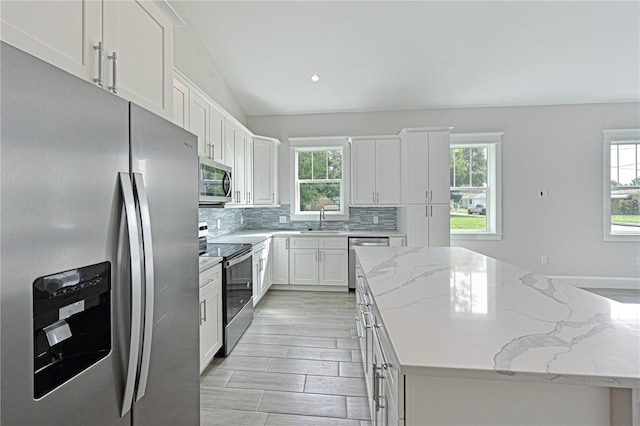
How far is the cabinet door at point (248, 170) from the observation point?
13.5 feet

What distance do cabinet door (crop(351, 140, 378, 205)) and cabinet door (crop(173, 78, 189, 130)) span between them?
2638 millimetres

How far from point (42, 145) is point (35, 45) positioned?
0.41m

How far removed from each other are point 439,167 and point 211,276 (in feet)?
11.3

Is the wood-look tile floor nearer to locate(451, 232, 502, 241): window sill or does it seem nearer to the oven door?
the oven door

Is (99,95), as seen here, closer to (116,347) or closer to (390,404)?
(116,347)

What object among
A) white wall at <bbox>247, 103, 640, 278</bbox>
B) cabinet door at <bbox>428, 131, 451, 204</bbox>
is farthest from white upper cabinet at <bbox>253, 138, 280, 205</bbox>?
white wall at <bbox>247, 103, 640, 278</bbox>

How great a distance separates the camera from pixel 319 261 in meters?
4.32

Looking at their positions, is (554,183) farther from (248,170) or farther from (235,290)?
(235,290)

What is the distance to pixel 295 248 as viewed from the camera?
172 inches

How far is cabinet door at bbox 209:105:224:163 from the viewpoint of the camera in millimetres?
3035

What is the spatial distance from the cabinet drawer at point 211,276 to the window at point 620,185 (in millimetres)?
5684

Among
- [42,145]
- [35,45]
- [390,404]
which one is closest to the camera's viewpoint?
[42,145]

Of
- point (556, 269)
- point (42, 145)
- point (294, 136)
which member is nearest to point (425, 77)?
point (294, 136)

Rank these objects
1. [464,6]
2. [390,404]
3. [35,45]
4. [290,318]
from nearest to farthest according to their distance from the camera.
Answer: [35,45]
[390,404]
[464,6]
[290,318]
